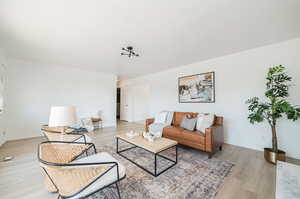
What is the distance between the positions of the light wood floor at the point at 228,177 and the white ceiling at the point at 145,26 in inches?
95.1

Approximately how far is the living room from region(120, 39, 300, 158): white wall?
0.07 feet

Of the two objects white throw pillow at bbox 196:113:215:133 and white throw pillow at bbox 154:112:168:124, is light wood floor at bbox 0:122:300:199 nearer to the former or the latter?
white throw pillow at bbox 196:113:215:133

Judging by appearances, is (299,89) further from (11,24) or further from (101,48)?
(11,24)

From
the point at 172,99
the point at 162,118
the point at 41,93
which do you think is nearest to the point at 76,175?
the point at 162,118

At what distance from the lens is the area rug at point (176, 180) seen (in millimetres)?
1463

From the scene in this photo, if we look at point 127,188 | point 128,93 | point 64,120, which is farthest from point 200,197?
point 128,93

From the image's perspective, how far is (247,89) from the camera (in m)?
2.93

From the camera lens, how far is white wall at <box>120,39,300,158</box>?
2.42m

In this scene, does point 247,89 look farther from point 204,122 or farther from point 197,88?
point 204,122

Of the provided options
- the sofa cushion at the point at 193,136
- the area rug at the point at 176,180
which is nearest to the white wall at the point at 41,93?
the area rug at the point at 176,180

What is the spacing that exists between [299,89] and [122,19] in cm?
363

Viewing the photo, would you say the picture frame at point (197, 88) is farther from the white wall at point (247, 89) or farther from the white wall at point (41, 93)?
the white wall at point (41, 93)

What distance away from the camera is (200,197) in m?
1.42

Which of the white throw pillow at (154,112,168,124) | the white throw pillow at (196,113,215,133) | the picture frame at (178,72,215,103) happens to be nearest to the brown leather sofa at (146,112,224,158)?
the white throw pillow at (196,113,215,133)
